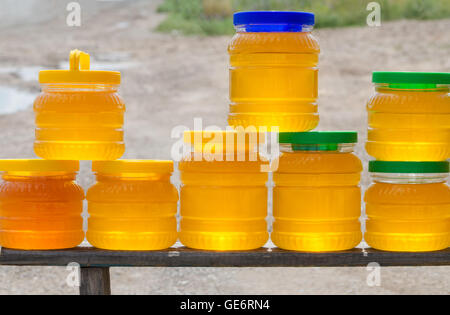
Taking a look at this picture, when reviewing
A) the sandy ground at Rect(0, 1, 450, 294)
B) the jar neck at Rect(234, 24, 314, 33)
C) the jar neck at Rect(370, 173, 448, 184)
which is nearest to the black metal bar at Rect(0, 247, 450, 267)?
the jar neck at Rect(370, 173, 448, 184)

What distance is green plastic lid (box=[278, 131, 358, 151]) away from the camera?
2426 mm

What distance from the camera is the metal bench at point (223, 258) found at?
244cm

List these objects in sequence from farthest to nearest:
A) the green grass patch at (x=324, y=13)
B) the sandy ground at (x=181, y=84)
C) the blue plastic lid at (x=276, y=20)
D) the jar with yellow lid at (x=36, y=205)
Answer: the green grass patch at (x=324, y=13), the sandy ground at (x=181, y=84), the jar with yellow lid at (x=36, y=205), the blue plastic lid at (x=276, y=20)

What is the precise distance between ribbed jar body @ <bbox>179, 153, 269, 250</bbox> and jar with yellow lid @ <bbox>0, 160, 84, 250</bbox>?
385mm

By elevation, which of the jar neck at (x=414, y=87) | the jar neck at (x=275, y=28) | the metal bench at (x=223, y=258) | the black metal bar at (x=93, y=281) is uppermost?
the jar neck at (x=275, y=28)

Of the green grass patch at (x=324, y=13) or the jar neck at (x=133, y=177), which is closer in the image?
the jar neck at (x=133, y=177)

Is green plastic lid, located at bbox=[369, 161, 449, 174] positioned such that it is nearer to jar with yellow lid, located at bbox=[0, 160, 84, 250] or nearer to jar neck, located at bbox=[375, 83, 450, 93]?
jar neck, located at bbox=[375, 83, 450, 93]

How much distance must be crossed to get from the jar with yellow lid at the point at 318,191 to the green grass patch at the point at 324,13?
10143mm

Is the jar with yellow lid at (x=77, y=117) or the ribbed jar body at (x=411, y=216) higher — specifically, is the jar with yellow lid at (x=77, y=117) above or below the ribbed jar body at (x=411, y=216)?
above

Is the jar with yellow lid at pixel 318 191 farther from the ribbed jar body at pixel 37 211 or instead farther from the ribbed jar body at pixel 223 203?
the ribbed jar body at pixel 37 211

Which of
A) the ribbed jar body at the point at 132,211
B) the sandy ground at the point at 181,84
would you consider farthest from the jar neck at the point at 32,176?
the sandy ground at the point at 181,84

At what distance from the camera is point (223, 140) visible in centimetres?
242

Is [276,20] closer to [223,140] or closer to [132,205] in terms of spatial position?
[223,140]

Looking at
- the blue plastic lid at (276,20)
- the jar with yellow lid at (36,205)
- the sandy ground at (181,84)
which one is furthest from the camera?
the sandy ground at (181,84)
